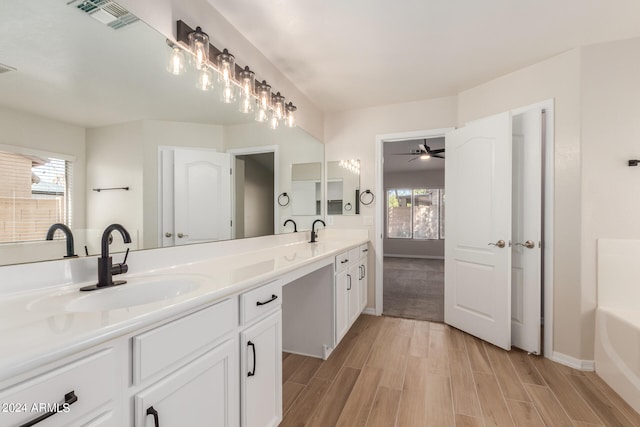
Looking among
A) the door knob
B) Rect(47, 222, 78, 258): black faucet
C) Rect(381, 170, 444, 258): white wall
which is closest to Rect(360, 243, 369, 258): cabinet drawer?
the door knob

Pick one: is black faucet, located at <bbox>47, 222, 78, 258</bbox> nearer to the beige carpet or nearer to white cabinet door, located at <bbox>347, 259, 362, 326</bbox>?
white cabinet door, located at <bbox>347, 259, 362, 326</bbox>

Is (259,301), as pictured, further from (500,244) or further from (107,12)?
(500,244)

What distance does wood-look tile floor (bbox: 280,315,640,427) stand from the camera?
5.50 ft

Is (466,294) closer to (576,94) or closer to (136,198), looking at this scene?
(576,94)

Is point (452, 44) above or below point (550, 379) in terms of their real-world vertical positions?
above

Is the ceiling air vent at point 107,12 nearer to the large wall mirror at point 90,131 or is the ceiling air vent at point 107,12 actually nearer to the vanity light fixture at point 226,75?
the large wall mirror at point 90,131

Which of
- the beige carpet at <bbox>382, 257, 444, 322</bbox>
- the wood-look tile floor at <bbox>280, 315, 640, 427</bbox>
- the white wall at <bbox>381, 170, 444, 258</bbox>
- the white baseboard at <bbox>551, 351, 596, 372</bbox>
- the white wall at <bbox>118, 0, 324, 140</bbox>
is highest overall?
the white wall at <bbox>118, 0, 324, 140</bbox>

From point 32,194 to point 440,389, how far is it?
7.85 ft

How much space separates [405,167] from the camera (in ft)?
23.9

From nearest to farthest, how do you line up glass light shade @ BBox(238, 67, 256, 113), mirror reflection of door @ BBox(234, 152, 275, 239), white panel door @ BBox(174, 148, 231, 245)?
white panel door @ BBox(174, 148, 231, 245), glass light shade @ BBox(238, 67, 256, 113), mirror reflection of door @ BBox(234, 152, 275, 239)

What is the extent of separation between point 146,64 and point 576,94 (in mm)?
2878

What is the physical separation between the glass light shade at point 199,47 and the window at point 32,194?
0.81 metres

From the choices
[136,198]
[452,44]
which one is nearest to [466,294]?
[452,44]

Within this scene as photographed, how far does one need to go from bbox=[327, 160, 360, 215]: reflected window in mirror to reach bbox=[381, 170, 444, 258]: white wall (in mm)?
4718
